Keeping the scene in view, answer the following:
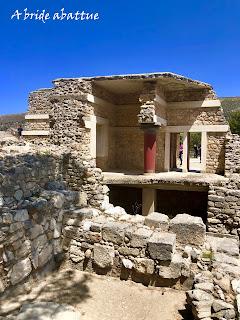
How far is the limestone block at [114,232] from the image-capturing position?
5340 mm

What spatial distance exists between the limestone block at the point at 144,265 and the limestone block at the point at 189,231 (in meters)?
0.91

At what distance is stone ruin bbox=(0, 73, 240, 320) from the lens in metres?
4.56

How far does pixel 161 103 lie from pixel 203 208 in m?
A: 4.59

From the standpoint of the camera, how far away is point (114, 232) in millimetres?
5387

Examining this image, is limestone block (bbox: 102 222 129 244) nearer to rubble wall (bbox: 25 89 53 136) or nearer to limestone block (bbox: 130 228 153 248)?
limestone block (bbox: 130 228 153 248)

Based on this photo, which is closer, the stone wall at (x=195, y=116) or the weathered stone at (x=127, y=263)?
the weathered stone at (x=127, y=263)

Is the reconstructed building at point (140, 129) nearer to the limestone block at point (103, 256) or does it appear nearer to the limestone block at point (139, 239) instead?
the limestone block at point (103, 256)

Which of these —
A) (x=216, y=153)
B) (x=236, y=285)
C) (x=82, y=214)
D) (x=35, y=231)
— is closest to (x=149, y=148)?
(x=216, y=153)

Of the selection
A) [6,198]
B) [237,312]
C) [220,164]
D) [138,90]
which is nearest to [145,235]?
[237,312]

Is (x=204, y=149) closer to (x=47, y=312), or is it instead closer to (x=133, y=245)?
(x=133, y=245)

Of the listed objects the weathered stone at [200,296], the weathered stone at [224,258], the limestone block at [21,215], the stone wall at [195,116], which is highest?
the stone wall at [195,116]

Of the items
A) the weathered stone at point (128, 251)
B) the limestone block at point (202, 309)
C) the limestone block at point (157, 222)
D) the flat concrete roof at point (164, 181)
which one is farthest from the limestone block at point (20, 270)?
the flat concrete roof at point (164, 181)

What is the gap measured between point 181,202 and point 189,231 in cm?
680

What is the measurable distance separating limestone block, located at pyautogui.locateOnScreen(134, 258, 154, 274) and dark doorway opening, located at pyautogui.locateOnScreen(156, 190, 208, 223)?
6.81 metres
